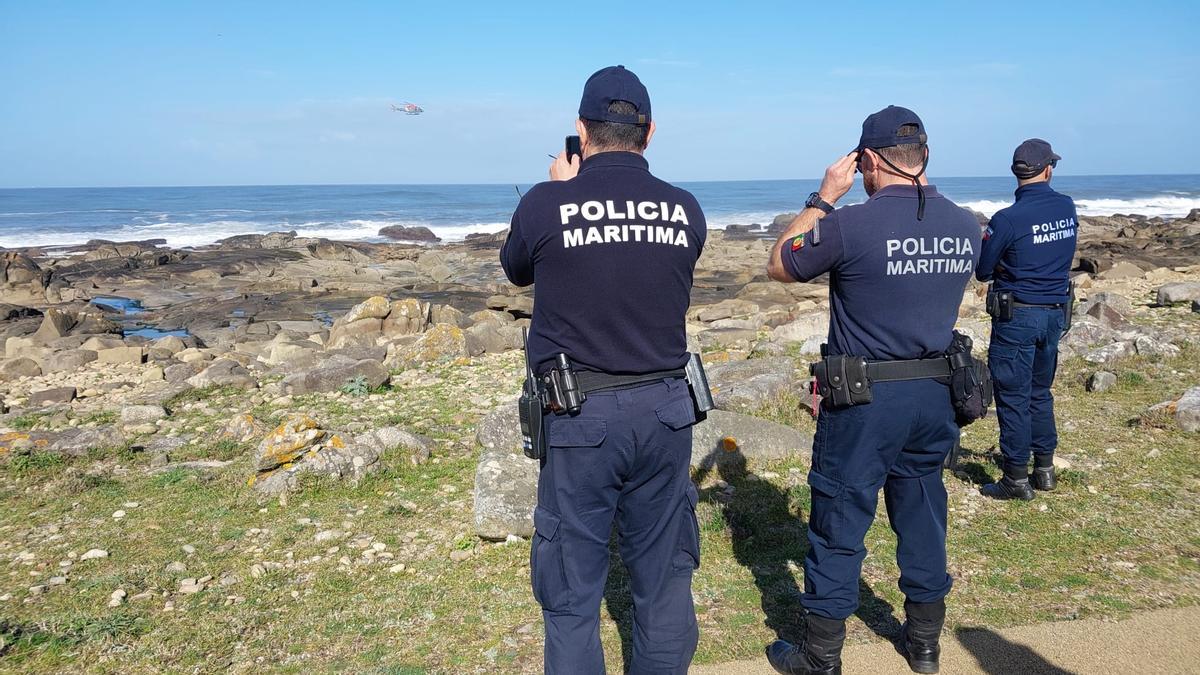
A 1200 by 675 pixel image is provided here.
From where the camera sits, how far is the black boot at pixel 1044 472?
5.41 metres

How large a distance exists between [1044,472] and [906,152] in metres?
3.13

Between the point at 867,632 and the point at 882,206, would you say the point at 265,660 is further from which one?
Result: the point at 882,206

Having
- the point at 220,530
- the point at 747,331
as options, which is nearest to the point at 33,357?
the point at 220,530

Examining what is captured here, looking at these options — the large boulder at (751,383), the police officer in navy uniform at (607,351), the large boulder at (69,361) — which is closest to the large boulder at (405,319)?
the large boulder at (69,361)

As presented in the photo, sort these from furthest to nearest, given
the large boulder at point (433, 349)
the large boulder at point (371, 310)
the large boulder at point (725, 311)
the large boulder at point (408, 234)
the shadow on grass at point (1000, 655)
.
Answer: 1. the large boulder at point (408, 234)
2. the large boulder at point (725, 311)
3. the large boulder at point (371, 310)
4. the large boulder at point (433, 349)
5. the shadow on grass at point (1000, 655)

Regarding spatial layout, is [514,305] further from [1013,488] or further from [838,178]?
[838,178]

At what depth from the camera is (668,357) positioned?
286cm

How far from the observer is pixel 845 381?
3.27 m

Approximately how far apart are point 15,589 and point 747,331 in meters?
10.1

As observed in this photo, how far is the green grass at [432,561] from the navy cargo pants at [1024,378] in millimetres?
371

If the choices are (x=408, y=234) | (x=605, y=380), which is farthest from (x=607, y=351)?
(x=408, y=234)

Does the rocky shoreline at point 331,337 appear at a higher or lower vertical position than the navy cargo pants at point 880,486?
lower

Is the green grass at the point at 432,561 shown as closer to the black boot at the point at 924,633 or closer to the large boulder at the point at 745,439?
the large boulder at the point at 745,439

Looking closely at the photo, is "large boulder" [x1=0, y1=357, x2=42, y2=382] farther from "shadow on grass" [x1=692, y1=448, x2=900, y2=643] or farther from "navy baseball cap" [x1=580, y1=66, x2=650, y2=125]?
"navy baseball cap" [x1=580, y1=66, x2=650, y2=125]
